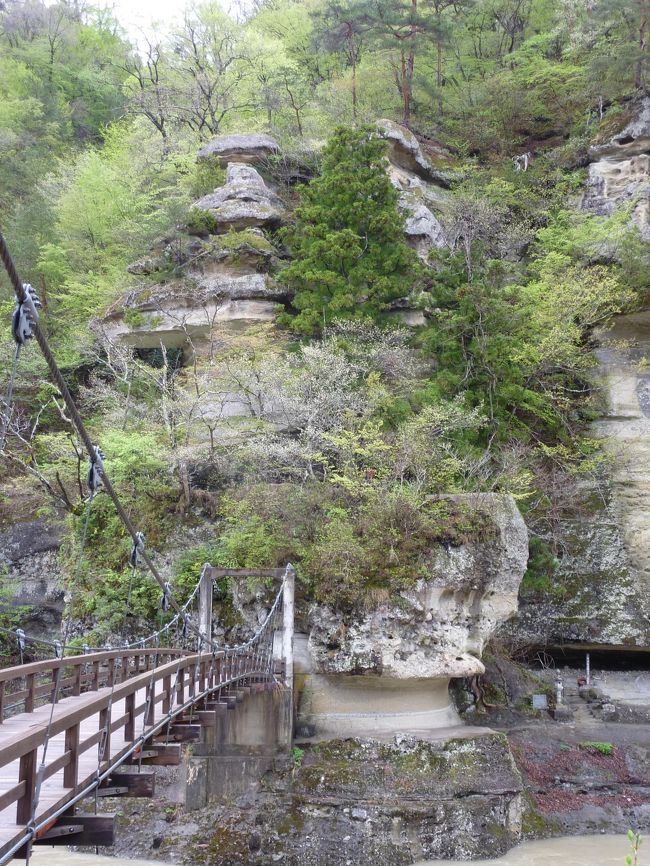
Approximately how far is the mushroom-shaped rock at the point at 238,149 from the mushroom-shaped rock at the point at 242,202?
2.09 feet

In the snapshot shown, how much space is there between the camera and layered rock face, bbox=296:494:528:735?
536 inches

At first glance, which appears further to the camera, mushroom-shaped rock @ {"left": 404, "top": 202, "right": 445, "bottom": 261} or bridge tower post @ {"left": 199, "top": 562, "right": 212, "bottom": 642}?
→ mushroom-shaped rock @ {"left": 404, "top": 202, "right": 445, "bottom": 261}

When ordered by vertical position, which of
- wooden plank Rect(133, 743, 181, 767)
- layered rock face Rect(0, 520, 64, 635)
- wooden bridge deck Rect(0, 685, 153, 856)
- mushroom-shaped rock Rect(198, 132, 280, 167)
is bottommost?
wooden plank Rect(133, 743, 181, 767)

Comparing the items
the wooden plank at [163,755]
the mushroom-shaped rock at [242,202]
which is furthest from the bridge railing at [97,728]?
the mushroom-shaped rock at [242,202]

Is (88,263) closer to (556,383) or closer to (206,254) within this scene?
(206,254)

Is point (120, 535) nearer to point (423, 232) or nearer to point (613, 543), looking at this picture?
point (613, 543)

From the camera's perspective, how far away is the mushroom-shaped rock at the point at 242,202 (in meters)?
22.1

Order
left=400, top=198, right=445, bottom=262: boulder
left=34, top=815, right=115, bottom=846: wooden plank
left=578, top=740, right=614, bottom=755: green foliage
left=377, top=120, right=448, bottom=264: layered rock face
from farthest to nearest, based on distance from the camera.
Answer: left=377, top=120, right=448, bottom=264: layered rock face
left=400, top=198, right=445, bottom=262: boulder
left=578, top=740, right=614, bottom=755: green foliage
left=34, top=815, right=115, bottom=846: wooden plank

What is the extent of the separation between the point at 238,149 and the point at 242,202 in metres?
2.93

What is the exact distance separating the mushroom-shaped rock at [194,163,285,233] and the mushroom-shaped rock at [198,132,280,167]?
0.64m

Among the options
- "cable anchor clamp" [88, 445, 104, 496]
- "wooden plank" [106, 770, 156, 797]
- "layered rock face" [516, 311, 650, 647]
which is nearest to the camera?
"cable anchor clamp" [88, 445, 104, 496]

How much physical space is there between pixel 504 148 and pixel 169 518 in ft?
68.6

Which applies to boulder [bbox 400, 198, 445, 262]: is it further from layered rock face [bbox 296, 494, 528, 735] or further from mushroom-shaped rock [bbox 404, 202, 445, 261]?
layered rock face [bbox 296, 494, 528, 735]

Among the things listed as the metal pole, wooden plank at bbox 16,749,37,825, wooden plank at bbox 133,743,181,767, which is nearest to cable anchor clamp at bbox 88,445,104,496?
wooden plank at bbox 16,749,37,825
